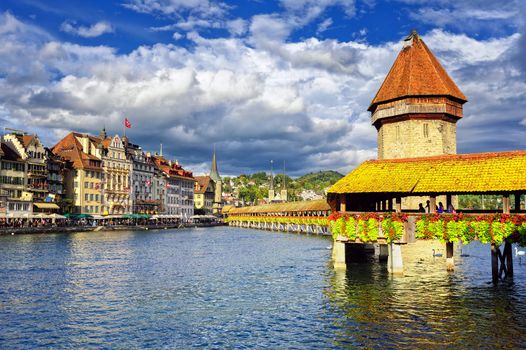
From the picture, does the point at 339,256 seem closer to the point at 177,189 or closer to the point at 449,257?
the point at 449,257

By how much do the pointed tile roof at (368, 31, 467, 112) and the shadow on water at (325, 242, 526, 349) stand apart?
29.2 meters

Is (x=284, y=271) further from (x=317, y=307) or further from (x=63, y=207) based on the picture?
(x=63, y=207)

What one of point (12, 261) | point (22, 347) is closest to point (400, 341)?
point (22, 347)

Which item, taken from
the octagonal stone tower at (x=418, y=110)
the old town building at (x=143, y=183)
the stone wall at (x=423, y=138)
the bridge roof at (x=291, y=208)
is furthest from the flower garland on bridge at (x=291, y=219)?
the old town building at (x=143, y=183)

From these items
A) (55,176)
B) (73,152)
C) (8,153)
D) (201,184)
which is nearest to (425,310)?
(8,153)

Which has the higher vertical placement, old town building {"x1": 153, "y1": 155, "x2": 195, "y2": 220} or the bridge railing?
old town building {"x1": 153, "y1": 155, "x2": 195, "y2": 220}

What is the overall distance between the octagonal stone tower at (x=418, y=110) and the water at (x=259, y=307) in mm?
20500

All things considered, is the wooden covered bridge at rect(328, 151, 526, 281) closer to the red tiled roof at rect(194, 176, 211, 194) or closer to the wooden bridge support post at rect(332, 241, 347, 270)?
the wooden bridge support post at rect(332, 241, 347, 270)

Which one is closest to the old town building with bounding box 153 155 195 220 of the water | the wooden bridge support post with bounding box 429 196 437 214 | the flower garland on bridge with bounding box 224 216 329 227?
the flower garland on bridge with bounding box 224 216 329 227

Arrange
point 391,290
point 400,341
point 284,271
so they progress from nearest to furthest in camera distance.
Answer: point 400,341 < point 391,290 < point 284,271

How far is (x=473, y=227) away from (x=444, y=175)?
3.59m

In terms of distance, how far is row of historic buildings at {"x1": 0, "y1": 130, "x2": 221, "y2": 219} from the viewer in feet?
318

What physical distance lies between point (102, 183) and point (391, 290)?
4063 inches

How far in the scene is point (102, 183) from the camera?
122 meters
